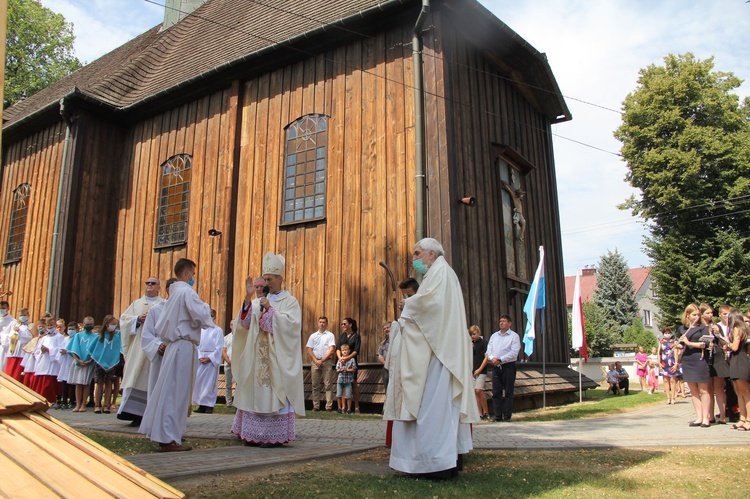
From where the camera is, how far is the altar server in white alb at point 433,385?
5078 mm

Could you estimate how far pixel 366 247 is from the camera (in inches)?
464

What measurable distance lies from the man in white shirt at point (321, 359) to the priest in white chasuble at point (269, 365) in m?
4.22

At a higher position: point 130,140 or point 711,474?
point 130,140

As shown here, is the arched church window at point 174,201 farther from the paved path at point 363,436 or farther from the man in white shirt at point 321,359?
the paved path at point 363,436

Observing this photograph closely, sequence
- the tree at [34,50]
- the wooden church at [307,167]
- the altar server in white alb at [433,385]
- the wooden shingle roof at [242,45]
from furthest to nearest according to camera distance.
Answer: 1. the tree at [34,50]
2. the wooden shingle roof at [242,45]
3. the wooden church at [307,167]
4. the altar server in white alb at [433,385]

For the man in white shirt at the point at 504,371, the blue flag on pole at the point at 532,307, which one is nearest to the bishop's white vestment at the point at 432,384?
the man in white shirt at the point at 504,371

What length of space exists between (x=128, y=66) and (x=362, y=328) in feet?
39.4

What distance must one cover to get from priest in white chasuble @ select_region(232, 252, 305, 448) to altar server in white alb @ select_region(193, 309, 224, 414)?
387 centimetres

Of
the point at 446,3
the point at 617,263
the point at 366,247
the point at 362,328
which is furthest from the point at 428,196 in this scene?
the point at 617,263

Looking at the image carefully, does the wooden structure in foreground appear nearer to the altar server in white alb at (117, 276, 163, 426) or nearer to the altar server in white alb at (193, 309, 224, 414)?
the altar server in white alb at (117, 276, 163, 426)

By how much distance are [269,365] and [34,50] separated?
29.7 m

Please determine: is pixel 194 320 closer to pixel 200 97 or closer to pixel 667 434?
pixel 667 434

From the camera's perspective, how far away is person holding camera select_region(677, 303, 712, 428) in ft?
30.4

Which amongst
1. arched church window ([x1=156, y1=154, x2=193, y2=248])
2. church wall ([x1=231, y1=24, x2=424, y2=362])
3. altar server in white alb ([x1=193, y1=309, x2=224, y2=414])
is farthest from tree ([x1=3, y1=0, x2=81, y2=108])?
altar server in white alb ([x1=193, y1=309, x2=224, y2=414])
